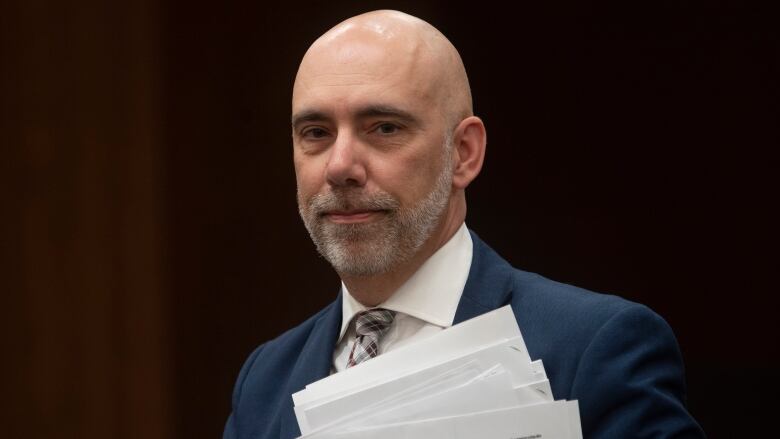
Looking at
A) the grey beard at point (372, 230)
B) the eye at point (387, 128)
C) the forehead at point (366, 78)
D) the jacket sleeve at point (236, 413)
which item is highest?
the forehead at point (366, 78)

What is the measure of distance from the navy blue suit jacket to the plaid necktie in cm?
7

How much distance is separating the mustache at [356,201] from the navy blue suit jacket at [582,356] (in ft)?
0.67

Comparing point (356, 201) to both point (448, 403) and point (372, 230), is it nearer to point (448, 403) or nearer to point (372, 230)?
point (372, 230)

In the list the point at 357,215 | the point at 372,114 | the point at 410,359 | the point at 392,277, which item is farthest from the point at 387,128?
the point at 410,359

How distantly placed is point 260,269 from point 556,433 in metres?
2.44

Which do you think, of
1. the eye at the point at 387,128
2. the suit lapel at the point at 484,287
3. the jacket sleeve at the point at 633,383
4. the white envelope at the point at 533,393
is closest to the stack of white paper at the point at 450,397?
the white envelope at the point at 533,393

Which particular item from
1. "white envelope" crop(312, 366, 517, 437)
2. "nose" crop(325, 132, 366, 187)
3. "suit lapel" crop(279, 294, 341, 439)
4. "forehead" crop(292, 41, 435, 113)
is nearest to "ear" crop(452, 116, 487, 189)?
"forehead" crop(292, 41, 435, 113)

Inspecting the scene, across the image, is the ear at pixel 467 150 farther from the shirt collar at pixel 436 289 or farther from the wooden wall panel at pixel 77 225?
the wooden wall panel at pixel 77 225

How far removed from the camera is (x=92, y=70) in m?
3.80

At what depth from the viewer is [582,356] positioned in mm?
1860

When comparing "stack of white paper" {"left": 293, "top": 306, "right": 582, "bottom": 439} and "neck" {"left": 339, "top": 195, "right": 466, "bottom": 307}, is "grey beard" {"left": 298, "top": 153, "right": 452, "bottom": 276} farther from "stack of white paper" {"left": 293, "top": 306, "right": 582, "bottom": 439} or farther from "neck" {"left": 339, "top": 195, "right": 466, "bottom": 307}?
"stack of white paper" {"left": 293, "top": 306, "right": 582, "bottom": 439}

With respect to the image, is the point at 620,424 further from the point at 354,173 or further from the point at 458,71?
the point at 458,71

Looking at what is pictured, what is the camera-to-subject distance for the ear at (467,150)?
2137 millimetres

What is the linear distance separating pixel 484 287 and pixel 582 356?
273 mm
